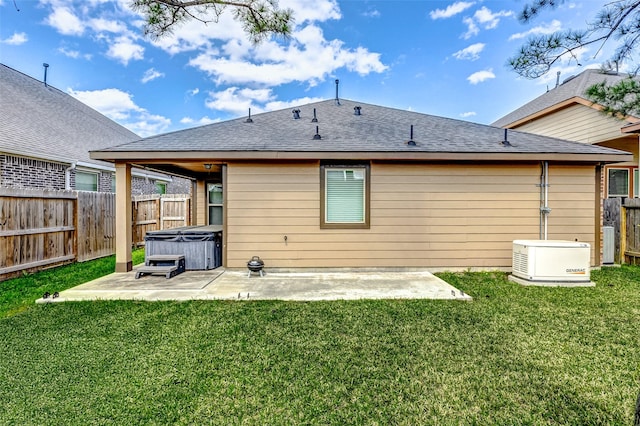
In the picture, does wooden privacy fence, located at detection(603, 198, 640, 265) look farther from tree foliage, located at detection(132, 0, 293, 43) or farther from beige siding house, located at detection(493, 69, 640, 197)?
tree foliage, located at detection(132, 0, 293, 43)

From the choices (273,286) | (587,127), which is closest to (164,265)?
(273,286)

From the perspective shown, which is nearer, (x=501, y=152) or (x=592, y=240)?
(x=501, y=152)

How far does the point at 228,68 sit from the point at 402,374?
1526 cm

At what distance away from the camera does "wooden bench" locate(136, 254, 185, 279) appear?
5441 millimetres

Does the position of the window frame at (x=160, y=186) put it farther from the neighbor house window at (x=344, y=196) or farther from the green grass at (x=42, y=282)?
the neighbor house window at (x=344, y=196)

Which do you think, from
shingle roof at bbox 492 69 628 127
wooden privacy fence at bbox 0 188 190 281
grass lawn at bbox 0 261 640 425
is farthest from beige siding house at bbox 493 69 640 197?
wooden privacy fence at bbox 0 188 190 281

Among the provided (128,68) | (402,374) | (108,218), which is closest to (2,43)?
(128,68)

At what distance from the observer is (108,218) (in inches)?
313

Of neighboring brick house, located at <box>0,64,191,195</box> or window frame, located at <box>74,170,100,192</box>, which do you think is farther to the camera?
window frame, located at <box>74,170,100,192</box>

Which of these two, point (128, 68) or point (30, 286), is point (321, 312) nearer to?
point (30, 286)

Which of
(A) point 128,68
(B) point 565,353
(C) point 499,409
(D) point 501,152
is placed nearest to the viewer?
(C) point 499,409

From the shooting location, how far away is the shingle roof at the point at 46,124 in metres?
7.98

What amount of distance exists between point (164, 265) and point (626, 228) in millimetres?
9932

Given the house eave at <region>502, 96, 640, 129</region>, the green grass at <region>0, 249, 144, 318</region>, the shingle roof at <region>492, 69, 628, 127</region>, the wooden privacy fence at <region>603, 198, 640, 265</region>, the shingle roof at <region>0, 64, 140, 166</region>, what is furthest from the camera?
the shingle roof at <region>492, 69, 628, 127</region>
